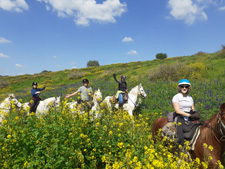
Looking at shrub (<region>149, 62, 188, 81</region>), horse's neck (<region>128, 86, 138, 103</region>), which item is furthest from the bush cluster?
horse's neck (<region>128, 86, 138, 103</region>)

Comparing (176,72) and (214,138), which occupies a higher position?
(176,72)

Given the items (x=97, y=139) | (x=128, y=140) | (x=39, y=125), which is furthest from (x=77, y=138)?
(x=128, y=140)

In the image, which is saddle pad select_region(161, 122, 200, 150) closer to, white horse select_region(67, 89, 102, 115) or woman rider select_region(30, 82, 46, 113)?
white horse select_region(67, 89, 102, 115)

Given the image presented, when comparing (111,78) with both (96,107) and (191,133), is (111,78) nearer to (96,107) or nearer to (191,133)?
(96,107)

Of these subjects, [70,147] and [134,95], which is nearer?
[70,147]

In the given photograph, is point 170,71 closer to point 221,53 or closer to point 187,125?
point 221,53

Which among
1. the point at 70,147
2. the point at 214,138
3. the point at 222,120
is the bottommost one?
the point at 214,138

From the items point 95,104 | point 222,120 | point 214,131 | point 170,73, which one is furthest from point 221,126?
point 170,73

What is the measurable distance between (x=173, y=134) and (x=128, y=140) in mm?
1312

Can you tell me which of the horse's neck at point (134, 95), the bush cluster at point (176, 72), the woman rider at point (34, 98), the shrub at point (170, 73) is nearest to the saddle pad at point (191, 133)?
the horse's neck at point (134, 95)

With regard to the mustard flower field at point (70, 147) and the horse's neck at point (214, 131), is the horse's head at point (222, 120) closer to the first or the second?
the horse's neck at point (214, 131)

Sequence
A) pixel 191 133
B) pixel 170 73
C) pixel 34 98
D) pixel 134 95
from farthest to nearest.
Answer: pixel 170 73
pixel 134 95
pixel 34 98
pixel 191 133

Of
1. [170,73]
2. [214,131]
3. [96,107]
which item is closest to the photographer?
[214,131]

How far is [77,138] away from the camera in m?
2.96
